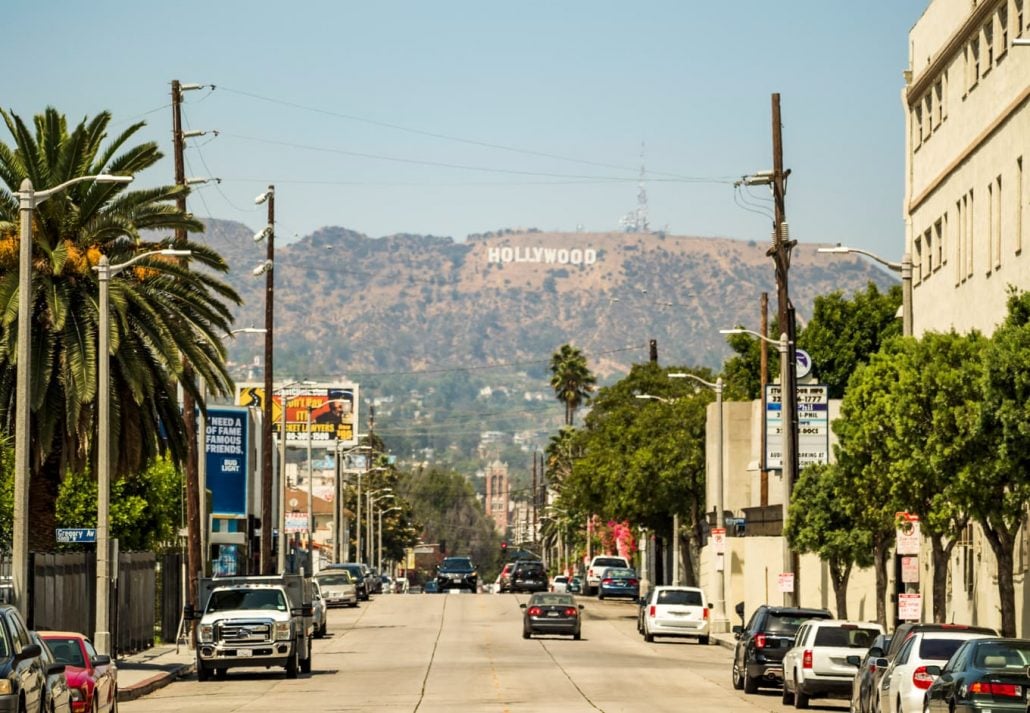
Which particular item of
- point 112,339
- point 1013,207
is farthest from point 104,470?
point 1013,207

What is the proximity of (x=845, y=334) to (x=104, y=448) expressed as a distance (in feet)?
235

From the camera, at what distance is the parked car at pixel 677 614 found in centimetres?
5881

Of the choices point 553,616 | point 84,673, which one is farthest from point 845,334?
point 84,673

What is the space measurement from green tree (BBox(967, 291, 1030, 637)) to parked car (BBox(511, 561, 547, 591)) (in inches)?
2653

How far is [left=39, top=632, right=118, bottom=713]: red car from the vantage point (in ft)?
81.4

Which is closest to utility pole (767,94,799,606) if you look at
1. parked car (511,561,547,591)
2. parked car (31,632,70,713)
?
parked car (31,632,70,713)

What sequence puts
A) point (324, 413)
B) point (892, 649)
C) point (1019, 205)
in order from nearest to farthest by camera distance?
point (892, 649), point (1019, 205), point (324, 413)

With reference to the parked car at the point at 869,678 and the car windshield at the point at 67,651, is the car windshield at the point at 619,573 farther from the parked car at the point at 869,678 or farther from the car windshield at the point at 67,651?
the car windshield at the point at 67,651

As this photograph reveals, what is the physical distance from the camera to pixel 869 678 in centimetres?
2784

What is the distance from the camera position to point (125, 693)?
35.7 metres

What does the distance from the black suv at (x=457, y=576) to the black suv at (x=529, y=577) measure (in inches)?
477

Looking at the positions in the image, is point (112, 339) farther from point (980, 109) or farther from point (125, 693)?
point (980, 109)

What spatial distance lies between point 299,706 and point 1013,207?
20129 mm

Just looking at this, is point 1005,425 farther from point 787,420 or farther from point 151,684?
point 787,420
